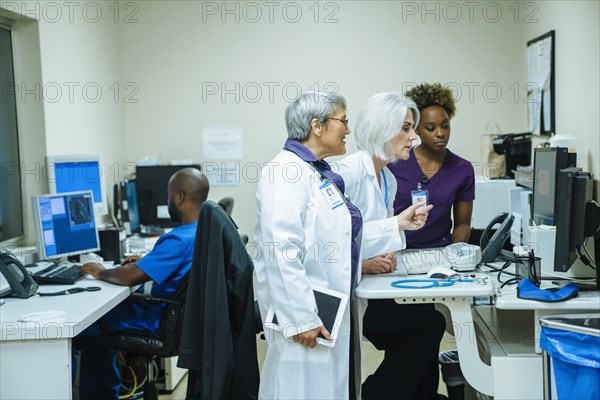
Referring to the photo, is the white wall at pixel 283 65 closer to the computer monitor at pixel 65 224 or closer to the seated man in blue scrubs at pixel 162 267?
the computer monitor at pixel 65 224

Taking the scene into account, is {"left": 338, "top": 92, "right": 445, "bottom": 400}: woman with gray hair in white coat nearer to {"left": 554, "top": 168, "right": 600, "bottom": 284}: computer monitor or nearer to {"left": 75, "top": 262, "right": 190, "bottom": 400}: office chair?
{"left": 554, "top": 168, "right": 600, "bottom": 284}: computer monitor

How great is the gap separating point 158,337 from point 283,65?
101 inches

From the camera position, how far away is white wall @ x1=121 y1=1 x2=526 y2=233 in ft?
16.4

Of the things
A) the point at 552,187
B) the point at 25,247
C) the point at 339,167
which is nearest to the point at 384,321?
the point at 339,167

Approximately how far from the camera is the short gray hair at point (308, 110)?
2.40m

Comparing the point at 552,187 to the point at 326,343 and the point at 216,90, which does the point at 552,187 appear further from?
the point at 216,90

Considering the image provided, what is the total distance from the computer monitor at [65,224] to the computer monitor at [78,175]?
12.6 inches

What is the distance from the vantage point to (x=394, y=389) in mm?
2617

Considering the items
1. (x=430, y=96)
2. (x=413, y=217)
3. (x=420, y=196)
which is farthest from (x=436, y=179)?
(x=413, y=217)

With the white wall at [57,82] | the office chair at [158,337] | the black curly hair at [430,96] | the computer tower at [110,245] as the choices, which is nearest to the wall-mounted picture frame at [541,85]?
the black curly hair at [430,96]

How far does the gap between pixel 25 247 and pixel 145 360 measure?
1073 mm

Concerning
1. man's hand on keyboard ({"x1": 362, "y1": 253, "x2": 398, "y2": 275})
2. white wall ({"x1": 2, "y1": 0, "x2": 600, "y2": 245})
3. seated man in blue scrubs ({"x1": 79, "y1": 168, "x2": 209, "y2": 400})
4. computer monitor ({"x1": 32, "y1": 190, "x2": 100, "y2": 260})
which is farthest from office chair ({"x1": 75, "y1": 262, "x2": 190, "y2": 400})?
white wall ({"x1": 2, "y1": 0, "x2": 600, "y2": 245})

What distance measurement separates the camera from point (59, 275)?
323 cm

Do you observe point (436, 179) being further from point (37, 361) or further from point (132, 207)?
point (132, 207)
